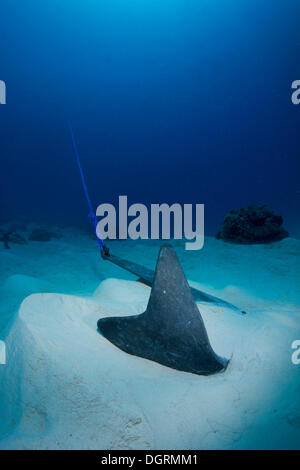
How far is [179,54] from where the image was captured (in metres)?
81.6

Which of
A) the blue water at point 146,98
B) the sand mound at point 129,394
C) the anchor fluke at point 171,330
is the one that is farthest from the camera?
the blue water at point 146,98

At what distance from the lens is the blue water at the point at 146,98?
2413 inches

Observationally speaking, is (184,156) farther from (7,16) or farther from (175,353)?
(175,353)

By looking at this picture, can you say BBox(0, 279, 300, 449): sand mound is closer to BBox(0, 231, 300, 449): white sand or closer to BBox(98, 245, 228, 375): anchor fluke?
BBox(0, 231, 300, 449): white sand

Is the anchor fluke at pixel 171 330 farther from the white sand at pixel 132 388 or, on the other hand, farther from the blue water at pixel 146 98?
the blue water at pixel 146 98

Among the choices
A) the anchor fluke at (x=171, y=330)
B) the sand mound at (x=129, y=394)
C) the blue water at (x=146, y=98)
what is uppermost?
the blue water at (x=146, y=98)

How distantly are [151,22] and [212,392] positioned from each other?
101 meters

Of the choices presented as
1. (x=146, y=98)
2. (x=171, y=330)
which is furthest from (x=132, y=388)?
(x=146, y=98)

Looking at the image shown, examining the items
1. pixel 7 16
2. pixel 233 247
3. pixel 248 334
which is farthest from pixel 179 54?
pixel 248 334

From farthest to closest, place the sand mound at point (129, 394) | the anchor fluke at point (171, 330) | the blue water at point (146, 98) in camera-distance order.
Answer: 1. the blue water at point (146, 98)
2. the anchor fluke at point (171, 330)
3. the sand mound at point (129, 394)

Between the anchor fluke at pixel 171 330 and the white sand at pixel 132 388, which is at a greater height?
the anchor fluke at pixel 171 330

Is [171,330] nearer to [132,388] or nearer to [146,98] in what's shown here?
[132,388]

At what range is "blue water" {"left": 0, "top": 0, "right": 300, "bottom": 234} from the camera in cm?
6128

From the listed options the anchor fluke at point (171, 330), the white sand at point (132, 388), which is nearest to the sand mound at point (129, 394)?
the white sand at point (132, 388)
